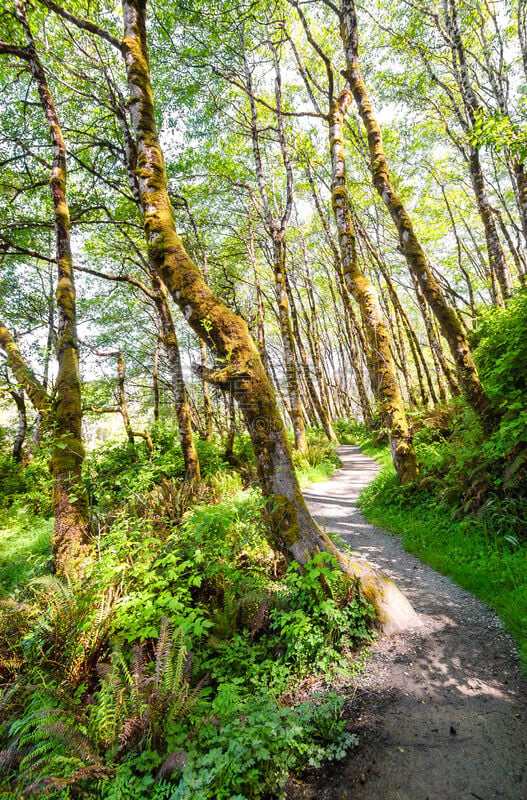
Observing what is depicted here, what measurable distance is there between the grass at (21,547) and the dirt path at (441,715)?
13.4ft

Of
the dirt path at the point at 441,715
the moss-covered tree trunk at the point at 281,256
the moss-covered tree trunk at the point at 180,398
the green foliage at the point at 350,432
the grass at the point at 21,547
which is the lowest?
the dirt path at the point at 441,715

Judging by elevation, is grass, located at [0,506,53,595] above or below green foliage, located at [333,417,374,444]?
below

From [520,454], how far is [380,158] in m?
5.87

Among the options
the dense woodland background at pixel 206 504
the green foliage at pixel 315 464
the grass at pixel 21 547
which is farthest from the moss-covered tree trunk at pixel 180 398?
the green foliage at pixel 315 464

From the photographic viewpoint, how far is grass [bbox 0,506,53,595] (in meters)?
4.80

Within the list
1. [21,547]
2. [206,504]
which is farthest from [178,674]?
[21,547]

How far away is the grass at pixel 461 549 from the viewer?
3.11 metres

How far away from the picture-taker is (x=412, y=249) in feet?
19.4

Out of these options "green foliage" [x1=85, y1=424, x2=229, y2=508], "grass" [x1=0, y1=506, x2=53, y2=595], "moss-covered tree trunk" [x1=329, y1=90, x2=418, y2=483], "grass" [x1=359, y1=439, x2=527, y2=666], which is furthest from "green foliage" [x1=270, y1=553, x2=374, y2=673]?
"green foliage" [x1=85, y1=424, x2=229, y2=508]

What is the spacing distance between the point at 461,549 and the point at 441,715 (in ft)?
7.92

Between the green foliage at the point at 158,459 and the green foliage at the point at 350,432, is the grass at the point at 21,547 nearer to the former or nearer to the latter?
the green foliage at the point at 158,459

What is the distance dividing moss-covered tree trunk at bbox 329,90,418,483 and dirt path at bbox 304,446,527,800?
2.86 metres

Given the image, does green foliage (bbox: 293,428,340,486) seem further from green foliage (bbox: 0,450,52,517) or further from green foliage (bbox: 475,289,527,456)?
green foliage (bbox: 0,450,52,517)

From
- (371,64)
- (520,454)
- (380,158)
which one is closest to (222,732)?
(520,454)
